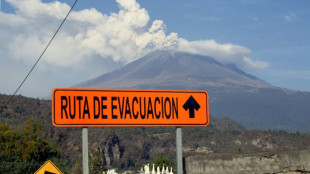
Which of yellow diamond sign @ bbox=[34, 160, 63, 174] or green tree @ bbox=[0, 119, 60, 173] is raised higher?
green tree @ bbox=[0, 119, 60, 173]

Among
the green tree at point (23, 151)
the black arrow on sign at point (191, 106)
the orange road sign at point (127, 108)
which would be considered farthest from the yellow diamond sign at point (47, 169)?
the green tree at point (23, 151)

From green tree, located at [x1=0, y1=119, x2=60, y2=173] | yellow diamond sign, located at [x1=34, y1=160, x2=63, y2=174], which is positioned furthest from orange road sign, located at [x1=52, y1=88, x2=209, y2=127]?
green tree, located at [x1=0, y1=119, x2=60, y2=173]

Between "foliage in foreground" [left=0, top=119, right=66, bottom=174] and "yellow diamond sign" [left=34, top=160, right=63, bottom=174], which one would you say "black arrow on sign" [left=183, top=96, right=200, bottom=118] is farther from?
"foliage in foreground" [left=0, top=119, right=66, bottom=174]

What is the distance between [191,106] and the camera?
29.7ft

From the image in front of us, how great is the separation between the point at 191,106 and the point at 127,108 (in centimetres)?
109

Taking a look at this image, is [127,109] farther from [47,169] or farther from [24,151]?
[24,151]

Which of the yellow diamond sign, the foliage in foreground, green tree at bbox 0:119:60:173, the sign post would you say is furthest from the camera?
the foliage in foreground

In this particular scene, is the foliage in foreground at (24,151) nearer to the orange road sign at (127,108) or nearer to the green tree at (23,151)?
the green tree at (23,151)

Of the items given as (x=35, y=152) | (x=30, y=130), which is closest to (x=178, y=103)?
(x=35, y=152)

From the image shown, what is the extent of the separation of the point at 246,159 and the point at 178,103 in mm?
2585

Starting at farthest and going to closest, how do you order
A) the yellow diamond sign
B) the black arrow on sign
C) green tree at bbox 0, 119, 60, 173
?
green tree at bbox 0, 119, 60, 173 → the yellow diamond sign → the black arrow on sign

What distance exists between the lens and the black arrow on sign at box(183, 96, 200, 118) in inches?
356

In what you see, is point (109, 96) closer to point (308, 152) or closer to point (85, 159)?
point (85, 159)

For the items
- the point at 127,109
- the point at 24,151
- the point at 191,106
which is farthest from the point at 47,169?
the point at 24,151
